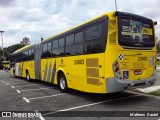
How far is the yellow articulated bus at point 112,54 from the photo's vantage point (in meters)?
7.76

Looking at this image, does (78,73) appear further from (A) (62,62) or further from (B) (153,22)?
(B) (153,22)

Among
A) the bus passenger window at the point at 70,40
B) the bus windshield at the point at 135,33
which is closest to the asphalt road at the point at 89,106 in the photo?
the bus windshield at the point at 135,33

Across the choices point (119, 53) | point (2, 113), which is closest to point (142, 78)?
point (119, 53)

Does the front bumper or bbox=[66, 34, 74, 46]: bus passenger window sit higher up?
bbox=[66, 34, 74, 46]: bus passenger window

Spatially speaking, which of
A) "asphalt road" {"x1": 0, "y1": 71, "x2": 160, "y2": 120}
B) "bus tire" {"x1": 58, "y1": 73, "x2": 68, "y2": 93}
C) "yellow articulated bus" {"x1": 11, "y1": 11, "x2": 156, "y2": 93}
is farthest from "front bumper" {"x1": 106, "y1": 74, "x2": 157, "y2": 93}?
"bus tire" {"x1": 58, "y1": 73, "x2": 68, "y2": 93}

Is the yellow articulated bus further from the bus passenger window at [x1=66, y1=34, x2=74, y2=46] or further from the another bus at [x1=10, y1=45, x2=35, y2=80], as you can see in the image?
the another bus at [x1=10, y1=45, x2=35, y2=80]

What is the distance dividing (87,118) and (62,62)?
5.06 metres

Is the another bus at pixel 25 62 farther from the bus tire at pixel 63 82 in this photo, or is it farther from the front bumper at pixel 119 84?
the front bumper at pixel 119 84

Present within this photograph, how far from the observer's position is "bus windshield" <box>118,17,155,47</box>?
26.3 feet

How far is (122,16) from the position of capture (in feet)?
26.5

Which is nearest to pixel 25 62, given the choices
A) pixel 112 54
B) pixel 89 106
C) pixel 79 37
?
pixel 79 37

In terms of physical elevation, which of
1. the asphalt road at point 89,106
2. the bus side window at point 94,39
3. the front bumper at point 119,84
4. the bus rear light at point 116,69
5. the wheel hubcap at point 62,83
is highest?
the bus side window at point 94,39

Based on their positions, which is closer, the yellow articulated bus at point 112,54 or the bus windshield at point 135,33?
the yellow articulated bus at point 112,54

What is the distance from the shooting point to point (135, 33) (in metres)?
8.38
